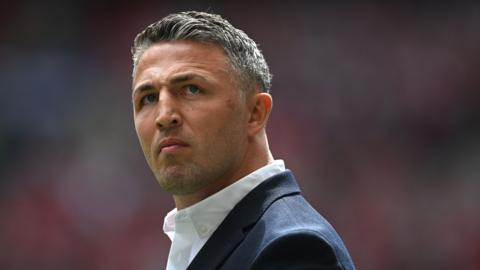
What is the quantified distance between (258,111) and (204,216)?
0.25 m

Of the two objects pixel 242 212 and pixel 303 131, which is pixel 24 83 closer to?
pixel 303 131

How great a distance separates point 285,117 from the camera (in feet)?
17.8

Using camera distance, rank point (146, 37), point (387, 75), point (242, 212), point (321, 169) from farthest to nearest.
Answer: point (387, 75) < point (321, 169) < point (146, 37) < point (242, 212)

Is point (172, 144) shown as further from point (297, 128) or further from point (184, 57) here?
point (297, 128)

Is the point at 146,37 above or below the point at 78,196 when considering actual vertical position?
above

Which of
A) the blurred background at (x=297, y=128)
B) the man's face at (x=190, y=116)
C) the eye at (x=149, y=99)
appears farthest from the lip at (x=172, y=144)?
the blurred background at (x=297, y=128)

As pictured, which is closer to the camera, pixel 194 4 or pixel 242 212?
pixel 242 212

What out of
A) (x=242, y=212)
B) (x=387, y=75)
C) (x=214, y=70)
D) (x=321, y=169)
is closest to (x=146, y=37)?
(x=214, y=70)

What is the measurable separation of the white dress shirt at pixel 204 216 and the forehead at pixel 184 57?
0.70ft

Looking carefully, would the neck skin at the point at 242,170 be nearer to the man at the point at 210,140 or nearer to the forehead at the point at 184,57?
Answer: the man at the point at 210,140

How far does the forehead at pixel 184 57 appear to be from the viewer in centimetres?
156

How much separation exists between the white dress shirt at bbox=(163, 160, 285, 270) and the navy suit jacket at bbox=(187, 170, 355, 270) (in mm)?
21

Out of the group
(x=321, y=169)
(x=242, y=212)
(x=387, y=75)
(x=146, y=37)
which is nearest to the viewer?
(x=242, y=212)

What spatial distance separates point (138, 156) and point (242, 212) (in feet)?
13.0
